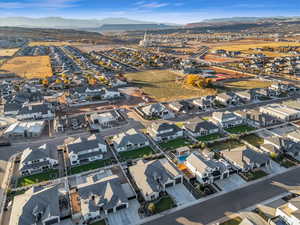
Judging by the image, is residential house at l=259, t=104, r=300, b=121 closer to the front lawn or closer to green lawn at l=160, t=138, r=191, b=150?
the front lawn

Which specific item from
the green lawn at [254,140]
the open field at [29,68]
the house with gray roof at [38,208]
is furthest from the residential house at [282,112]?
the open field at [29,68]

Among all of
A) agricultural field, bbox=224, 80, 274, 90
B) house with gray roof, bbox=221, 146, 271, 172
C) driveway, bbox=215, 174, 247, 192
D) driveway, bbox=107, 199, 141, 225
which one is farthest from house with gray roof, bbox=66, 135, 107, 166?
agricultural field, bbox=224, 80, 274, 90

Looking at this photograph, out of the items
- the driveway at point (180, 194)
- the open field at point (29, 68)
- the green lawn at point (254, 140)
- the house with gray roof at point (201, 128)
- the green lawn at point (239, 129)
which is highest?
the open field at point (29, 68)

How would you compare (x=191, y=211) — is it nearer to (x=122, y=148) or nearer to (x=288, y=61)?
(x=122, y=148)

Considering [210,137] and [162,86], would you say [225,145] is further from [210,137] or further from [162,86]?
[162,86]

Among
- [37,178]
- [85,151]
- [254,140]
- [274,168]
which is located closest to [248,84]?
[254,140]

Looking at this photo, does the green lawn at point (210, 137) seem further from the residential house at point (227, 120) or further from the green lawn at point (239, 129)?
the residential house at point (227, 120)

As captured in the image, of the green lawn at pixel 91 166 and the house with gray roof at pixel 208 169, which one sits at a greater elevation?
the house with gray roof at pixel 208 169
